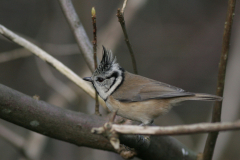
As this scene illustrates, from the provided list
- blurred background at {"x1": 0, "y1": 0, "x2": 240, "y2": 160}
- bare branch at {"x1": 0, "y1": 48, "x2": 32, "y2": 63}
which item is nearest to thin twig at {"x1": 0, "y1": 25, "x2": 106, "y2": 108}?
bare branch at {"x1": 0, "y1": 48, "x2": 32, "y2": 63}

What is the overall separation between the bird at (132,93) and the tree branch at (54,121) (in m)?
0.48

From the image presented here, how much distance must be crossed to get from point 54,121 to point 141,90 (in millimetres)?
1229

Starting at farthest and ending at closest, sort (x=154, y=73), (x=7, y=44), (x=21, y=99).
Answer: (x=154, y=73)
(x=7, y=44)
(x=21, y=99)

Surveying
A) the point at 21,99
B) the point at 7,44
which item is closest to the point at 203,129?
the point at 21,99

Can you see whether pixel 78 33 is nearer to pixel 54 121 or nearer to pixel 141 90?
pixel 141 90

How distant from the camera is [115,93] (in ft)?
9.68

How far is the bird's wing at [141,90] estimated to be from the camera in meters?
2.76

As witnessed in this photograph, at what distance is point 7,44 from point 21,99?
164 inches

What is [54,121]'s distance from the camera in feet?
6.38

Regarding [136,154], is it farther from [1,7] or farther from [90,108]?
[1,7]

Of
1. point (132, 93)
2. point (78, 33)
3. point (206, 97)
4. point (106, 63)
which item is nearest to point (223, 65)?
point (206, 97)

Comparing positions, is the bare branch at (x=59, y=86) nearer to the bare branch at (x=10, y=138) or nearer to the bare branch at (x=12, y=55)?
the bare branch at (x=12, y=55)

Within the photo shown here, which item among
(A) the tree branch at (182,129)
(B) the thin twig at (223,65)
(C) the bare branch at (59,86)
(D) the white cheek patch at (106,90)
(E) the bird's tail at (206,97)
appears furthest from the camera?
(C) the bare branch at (59,86)

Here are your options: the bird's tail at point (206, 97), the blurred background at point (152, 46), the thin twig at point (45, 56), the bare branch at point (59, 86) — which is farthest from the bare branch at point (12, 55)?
the bird's tail at point (206, 97)
